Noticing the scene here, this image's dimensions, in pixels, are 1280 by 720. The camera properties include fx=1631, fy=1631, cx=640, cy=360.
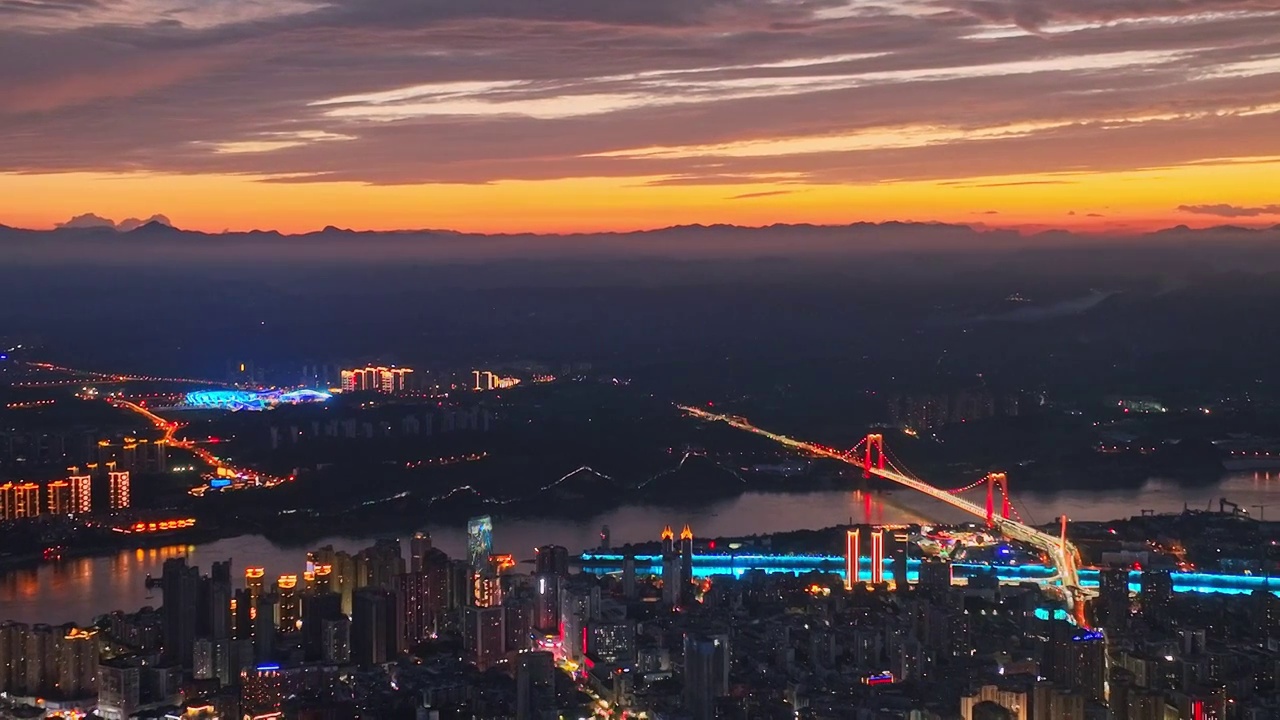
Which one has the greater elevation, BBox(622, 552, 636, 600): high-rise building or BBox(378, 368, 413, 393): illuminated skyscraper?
BBox(378, 368, 413, 393): illuminated skyscraper

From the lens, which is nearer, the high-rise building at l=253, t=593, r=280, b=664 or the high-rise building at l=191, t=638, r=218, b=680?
the high-rise building at l=191, t=638, r=218, b=680

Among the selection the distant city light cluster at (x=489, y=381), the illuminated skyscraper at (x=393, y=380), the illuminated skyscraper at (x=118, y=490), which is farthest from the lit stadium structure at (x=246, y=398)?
the illuminated skyscraper at (x=118, y=490)

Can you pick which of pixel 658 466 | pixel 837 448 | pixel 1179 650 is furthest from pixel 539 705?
pixel 837 448

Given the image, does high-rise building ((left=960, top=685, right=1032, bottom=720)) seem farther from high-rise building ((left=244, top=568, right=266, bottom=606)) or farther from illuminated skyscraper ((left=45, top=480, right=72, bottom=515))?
illuminated skyscraper ((left=45, top=480, right=72, bottom=515))

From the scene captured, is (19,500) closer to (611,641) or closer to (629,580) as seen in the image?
(629,580)

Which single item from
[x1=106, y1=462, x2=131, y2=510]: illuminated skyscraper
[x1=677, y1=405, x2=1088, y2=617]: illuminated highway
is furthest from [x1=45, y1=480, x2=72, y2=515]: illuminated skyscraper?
[x1=677, y1=405, x2=1088, y2=617]: illuminated highway

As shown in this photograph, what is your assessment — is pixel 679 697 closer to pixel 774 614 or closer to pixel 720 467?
pixel 774 614

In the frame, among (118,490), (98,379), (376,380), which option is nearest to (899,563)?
(118,490)
